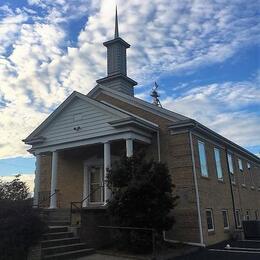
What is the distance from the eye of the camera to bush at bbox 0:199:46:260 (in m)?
10.4

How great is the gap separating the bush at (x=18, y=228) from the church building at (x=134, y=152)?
5427 mm

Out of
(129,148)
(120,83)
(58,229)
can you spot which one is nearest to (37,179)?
(129,148)

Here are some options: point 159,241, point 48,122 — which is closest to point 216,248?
point 159,241

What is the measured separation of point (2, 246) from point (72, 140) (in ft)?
29.1

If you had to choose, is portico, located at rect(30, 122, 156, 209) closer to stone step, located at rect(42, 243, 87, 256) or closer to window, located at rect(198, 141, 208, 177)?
window, located at rect(198, 141, 208, 177)

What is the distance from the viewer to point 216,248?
16.2 m

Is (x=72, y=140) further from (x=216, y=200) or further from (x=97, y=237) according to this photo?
(x=216, y=200)

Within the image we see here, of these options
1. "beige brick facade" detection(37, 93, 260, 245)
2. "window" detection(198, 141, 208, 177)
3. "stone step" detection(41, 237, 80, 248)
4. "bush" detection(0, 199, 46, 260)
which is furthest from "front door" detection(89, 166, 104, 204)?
"bush" detection(0, 199, 46, 260)

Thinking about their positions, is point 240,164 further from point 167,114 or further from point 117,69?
point 117,69

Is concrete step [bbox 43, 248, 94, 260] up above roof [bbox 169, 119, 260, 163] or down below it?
below

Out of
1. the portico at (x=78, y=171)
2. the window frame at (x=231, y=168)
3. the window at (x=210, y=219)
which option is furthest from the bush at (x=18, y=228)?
the window frame at (x=231, y=168)

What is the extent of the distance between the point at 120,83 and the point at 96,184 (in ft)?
23.6

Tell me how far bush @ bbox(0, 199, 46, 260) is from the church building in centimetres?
543

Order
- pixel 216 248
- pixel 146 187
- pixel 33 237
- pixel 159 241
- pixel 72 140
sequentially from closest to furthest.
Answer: pixel 33 237, pixel 146 187, pixel 159 241, pixel 216 248, pixel 72 140
